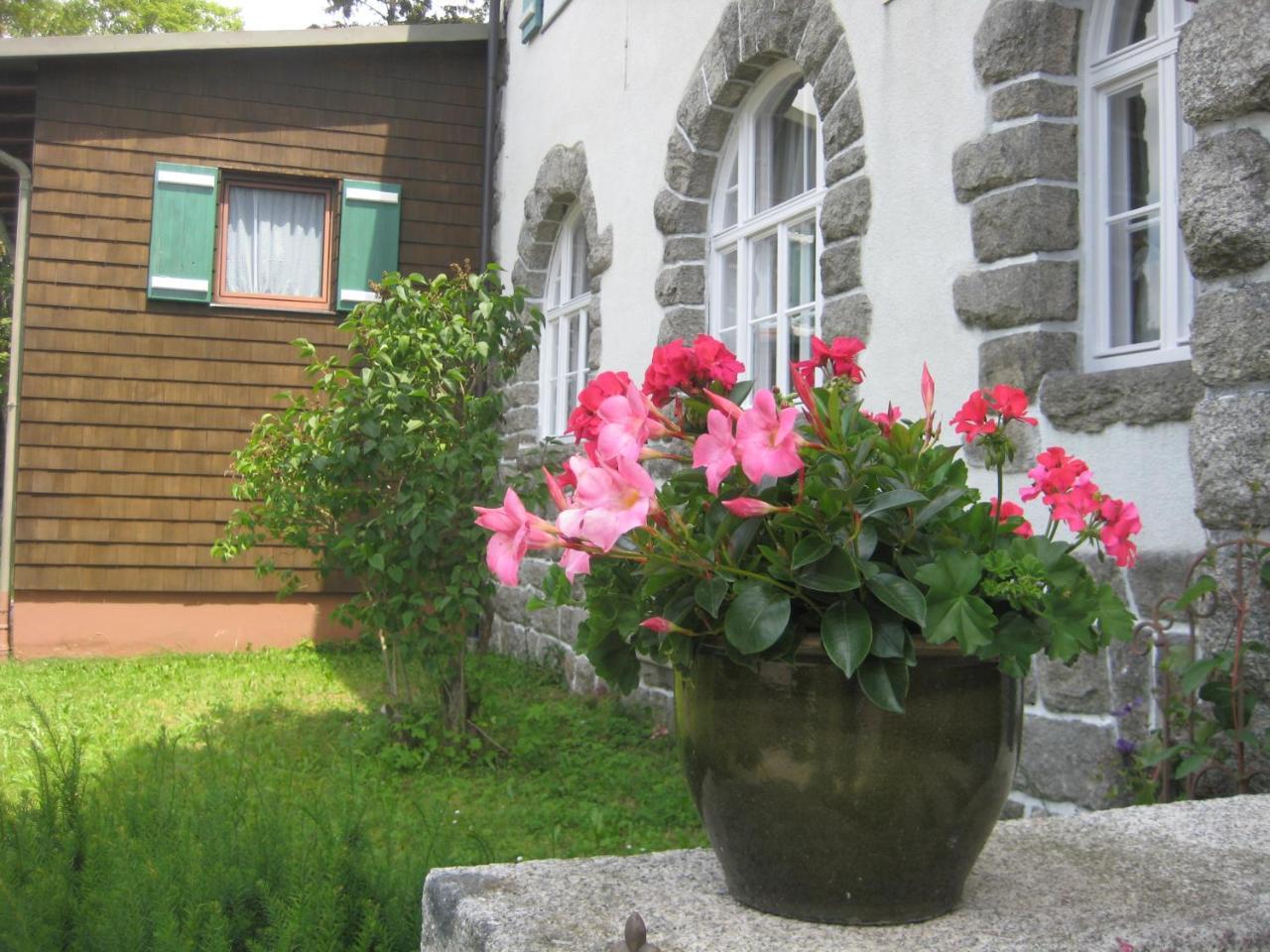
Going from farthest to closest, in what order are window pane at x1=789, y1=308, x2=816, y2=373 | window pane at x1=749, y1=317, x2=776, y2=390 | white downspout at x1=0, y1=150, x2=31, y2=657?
white downspout at x1=0, y1=150, x2=31, y2=657 → window pane at x1=749, y1=317, x2=776, y2=390 → window pane at x1=789, y1=308, x2=816, y2=373

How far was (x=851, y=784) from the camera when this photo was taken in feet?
4.76

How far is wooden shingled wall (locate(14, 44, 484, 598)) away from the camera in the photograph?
8.53 metres

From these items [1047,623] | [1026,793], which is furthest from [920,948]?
[1026,793]

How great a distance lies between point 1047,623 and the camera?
1.49m

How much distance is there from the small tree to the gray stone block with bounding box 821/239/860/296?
4.77 ft

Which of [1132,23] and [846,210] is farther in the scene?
[846,210]

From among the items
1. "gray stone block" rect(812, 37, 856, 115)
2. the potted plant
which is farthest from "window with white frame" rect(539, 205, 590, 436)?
the potted plant

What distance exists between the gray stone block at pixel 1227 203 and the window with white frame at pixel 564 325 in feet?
16.9

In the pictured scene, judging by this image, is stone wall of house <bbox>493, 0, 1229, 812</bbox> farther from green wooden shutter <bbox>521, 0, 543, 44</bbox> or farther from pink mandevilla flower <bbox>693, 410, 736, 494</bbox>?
green wooden shutter <bbox>521, 0, 543, 44</bbox>

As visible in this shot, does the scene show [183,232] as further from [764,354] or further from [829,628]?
[829,628]

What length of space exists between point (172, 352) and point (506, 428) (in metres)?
2.50

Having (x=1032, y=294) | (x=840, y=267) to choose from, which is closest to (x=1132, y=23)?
(x=1032, y=294)

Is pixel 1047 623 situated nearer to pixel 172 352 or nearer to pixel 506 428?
pixel 506 428

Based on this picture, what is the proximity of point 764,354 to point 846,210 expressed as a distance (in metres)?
1.16
